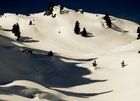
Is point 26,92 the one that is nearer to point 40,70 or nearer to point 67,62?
point 40,70

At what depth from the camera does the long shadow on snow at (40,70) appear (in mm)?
63459

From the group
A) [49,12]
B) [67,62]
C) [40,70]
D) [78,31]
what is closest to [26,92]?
[40,70]

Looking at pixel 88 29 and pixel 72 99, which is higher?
pixel 88 29

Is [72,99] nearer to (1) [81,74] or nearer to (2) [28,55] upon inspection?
(1) [81,74]

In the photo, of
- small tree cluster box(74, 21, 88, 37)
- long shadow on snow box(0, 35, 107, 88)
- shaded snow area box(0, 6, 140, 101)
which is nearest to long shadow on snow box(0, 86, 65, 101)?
shaded snow area box(0, 6, 140, 101)

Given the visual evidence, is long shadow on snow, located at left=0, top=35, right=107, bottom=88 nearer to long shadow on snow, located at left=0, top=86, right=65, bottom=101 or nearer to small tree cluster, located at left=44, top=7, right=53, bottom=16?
long shadow on snow, located at left=0, top=86, right=65, bottom=101

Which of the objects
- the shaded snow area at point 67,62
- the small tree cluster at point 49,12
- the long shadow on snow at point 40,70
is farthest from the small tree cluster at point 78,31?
the long shadow on snow at point 40,70

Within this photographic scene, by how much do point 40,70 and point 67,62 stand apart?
14.4 m

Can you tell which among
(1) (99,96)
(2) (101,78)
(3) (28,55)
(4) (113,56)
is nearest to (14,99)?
(1) (99,96)

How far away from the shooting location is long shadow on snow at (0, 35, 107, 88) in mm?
63459

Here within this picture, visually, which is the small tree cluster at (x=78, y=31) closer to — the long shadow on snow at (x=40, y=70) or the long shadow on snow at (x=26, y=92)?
the long shadow on snow at (x=40, y=70)

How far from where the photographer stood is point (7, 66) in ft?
218

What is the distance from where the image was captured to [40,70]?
245ft

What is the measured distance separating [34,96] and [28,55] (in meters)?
45.9
